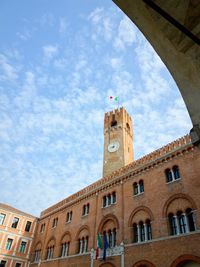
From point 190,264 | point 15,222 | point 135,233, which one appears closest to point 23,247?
point 15,222

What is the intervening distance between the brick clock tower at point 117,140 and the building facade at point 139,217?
718 cm

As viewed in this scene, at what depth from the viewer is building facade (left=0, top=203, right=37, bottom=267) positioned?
1068 inches

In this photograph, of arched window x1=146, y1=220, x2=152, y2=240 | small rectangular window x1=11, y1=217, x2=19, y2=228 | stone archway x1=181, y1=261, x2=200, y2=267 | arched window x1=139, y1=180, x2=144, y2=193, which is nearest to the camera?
stone archway x1=181, y1=261, x2=200, y2=267

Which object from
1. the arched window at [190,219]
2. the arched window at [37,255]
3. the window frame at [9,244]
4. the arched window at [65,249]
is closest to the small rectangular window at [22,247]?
the window frame at [9,244]

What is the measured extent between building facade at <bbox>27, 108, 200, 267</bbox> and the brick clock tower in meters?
7.18

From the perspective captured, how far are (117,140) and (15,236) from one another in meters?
17.8

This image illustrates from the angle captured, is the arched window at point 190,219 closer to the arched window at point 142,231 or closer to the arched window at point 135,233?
the arched window at point 142,231

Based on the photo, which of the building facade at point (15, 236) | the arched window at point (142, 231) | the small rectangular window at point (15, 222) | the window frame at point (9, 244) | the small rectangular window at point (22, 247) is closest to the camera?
the arched window at point (142, 231)

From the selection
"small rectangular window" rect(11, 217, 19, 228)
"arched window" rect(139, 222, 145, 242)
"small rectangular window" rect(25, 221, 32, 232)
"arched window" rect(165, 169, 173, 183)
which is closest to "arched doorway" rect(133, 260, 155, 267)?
"arched window" rect(139, 222, 145, 242)

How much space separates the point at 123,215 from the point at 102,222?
2.64m

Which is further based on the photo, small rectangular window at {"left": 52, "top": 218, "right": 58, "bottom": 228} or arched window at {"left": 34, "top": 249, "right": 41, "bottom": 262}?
arched window at {"left": 34, "top": 249, "right": 41, "bottom": 262}

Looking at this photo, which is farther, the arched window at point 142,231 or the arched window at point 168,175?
the arched window at point 168,175

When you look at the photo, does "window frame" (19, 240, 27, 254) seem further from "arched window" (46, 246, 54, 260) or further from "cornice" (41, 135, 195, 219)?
"cornice" (41, 135, 195, 219)

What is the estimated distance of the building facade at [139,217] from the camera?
1355cm
